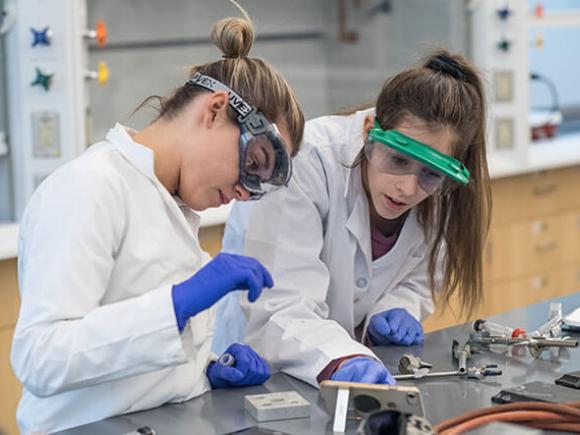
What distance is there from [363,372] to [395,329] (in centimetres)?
33

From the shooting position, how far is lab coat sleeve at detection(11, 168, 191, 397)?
4.48 ft

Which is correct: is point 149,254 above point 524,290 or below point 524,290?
above

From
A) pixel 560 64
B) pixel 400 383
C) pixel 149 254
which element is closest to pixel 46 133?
pixel 149 254

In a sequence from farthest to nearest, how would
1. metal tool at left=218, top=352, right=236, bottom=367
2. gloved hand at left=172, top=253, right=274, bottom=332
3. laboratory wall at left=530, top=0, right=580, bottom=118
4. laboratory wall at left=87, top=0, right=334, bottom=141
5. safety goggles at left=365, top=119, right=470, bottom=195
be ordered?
laboratory wall at left=530, top=0, right=580, bottom=118
laboratory wall at left=87, top=0, right=334, bottom=141
safety goggles at left=365, top=119, right=470, bottom=195
metal tool at left=218, top=352, right=236, bottom=367
gloved hand at left=172, top=253, right=274, bottom=332

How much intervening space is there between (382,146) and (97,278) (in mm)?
627

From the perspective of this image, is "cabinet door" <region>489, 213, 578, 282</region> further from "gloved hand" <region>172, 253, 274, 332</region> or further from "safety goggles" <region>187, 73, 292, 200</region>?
"gloved hand" <region>172, 253, 274, 332</region>

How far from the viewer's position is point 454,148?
6.05 feet

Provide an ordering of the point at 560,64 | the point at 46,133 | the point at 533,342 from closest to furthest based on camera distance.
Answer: the point at 533,342 < the point at 46,133 < the point at 560,64

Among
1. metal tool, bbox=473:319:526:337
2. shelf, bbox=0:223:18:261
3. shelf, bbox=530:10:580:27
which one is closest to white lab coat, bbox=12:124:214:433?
metal tool, bbox=473:319:526:337

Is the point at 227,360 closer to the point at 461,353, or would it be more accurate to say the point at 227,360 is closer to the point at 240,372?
the point at 240,372

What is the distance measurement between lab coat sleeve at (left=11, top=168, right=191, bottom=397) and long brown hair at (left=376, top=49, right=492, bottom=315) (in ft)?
2.13

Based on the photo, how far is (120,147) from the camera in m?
1.54

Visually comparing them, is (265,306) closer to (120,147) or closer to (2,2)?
(120,147)

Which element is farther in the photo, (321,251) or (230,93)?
(321,251)
